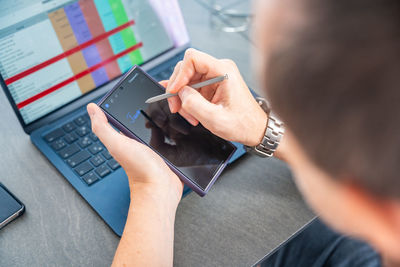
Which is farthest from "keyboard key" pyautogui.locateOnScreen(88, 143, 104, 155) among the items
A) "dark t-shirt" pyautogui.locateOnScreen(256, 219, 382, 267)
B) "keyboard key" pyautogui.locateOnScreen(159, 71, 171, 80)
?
"dark t-shirt" pyautogui.locateOnScreen(256, 219, 382, 267)

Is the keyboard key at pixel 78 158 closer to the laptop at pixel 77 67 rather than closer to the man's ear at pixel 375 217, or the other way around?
the laptop at pixel 77 67

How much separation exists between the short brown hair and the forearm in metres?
0.33

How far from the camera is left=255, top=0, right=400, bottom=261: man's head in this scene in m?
0.23

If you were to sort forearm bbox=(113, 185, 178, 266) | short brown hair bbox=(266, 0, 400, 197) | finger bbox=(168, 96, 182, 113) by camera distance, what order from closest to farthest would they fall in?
short brown hair bbox=(266, 0, 400, 197), forearm bbox=(113, 185, 178, 266), finger bbox=(168, 96, 182, 113)

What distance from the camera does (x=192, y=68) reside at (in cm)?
64

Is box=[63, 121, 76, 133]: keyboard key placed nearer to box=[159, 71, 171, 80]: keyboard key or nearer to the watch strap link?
box=[159, 71, 171, 80]: keyboard key

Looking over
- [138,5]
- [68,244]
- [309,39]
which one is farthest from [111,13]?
[309,39]

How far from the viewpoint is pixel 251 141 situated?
65 cm

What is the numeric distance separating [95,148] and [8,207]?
0.17 m

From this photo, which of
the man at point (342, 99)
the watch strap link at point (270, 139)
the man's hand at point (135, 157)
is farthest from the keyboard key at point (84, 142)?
the man at point (342, 99)

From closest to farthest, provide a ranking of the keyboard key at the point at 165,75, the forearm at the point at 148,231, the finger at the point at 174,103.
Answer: the forearm at the point at 148,231
the finger at the point at 174,103
the keyboard key at the point at 165,75

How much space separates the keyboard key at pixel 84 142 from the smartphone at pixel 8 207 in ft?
0.46

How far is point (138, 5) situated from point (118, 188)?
0.37 meters

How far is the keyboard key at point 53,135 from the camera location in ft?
2.23
